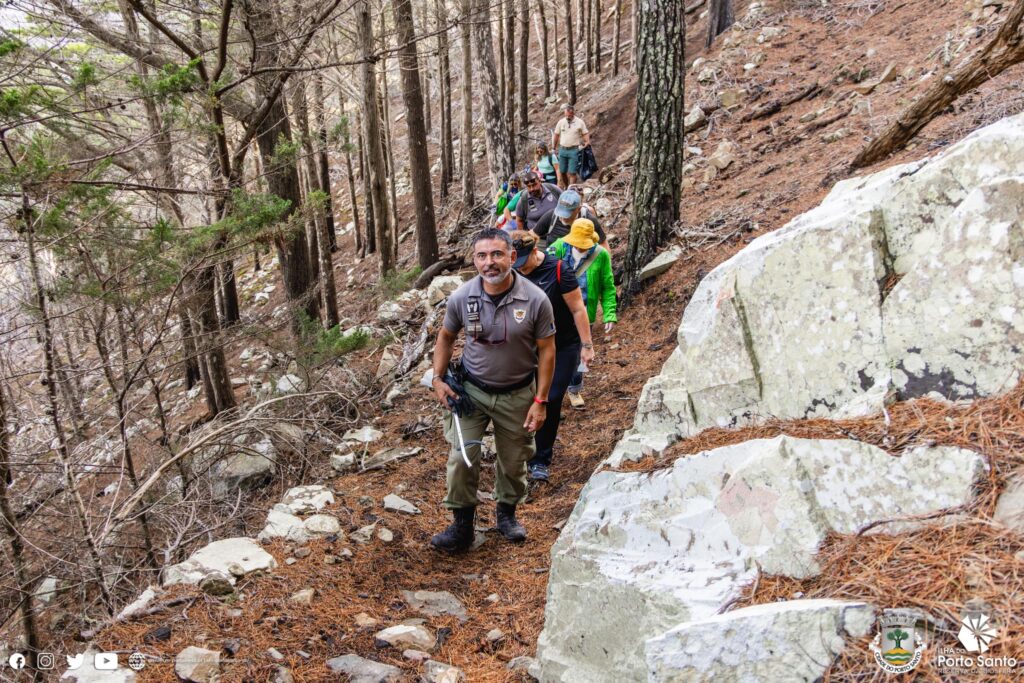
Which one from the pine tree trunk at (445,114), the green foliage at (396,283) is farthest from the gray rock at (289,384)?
the pine tree trunk at (445,114)

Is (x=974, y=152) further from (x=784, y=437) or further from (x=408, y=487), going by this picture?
(x=408, y=487)

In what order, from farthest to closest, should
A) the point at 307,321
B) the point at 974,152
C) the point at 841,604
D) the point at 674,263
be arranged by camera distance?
1. the point at 307,321
2. the point at 674,263
3. the point at 974,152
4. the point at 841,604

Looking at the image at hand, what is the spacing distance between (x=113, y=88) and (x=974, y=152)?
9.10m

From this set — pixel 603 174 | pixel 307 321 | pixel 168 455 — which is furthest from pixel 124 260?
pixel 603 174

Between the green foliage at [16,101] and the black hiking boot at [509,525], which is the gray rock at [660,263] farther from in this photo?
the green foliage at [16,101]

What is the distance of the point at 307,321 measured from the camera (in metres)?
8.87

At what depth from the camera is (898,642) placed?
1.93 metres

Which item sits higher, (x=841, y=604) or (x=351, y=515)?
(x=841, y=604)

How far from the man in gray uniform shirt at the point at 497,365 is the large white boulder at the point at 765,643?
Answer: 7.03ft

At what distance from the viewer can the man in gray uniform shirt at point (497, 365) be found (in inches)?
160

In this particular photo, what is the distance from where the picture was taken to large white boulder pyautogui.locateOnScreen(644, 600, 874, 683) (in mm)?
2008

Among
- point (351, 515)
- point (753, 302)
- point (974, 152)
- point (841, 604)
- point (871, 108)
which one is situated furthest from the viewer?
point (871, 108)

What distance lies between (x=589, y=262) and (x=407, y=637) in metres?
3.81

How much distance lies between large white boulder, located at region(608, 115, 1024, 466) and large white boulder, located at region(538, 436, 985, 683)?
2.03ft
